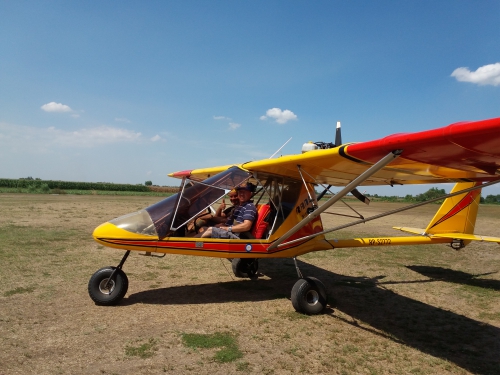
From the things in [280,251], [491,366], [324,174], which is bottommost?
[491,366]

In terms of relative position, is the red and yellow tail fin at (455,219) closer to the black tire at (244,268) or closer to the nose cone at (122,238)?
the black tire at (244,268)

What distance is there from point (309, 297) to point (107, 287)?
3.27 meters

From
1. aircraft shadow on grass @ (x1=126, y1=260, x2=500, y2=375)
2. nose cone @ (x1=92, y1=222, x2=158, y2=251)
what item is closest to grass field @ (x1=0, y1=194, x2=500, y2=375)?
aircraft shadow on grass @ (x1=126, y1=260, x2=500, y2=375)

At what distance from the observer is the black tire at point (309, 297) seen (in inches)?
211

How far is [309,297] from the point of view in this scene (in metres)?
5.56

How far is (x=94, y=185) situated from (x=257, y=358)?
279 feet

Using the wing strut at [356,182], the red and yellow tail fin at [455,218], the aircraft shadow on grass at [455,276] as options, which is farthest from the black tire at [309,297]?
the red and yellow tail fin at [455,218]

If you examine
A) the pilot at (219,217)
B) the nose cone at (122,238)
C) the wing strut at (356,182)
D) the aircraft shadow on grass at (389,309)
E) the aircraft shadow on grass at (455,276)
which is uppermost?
the wing strut at (356,182)

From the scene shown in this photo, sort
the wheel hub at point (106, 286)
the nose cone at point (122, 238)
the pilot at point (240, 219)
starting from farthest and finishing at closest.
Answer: the pilot at point (240, 219), the wheel hub at point (106, 286), the nose cone at point (122, 238)

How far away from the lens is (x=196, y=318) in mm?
4965

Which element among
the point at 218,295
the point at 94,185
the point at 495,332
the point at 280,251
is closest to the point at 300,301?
the point at 280,251

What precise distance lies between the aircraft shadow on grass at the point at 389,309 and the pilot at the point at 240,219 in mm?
1170

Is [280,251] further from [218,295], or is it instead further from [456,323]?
[456,323]

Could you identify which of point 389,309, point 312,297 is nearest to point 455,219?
point 389,309
